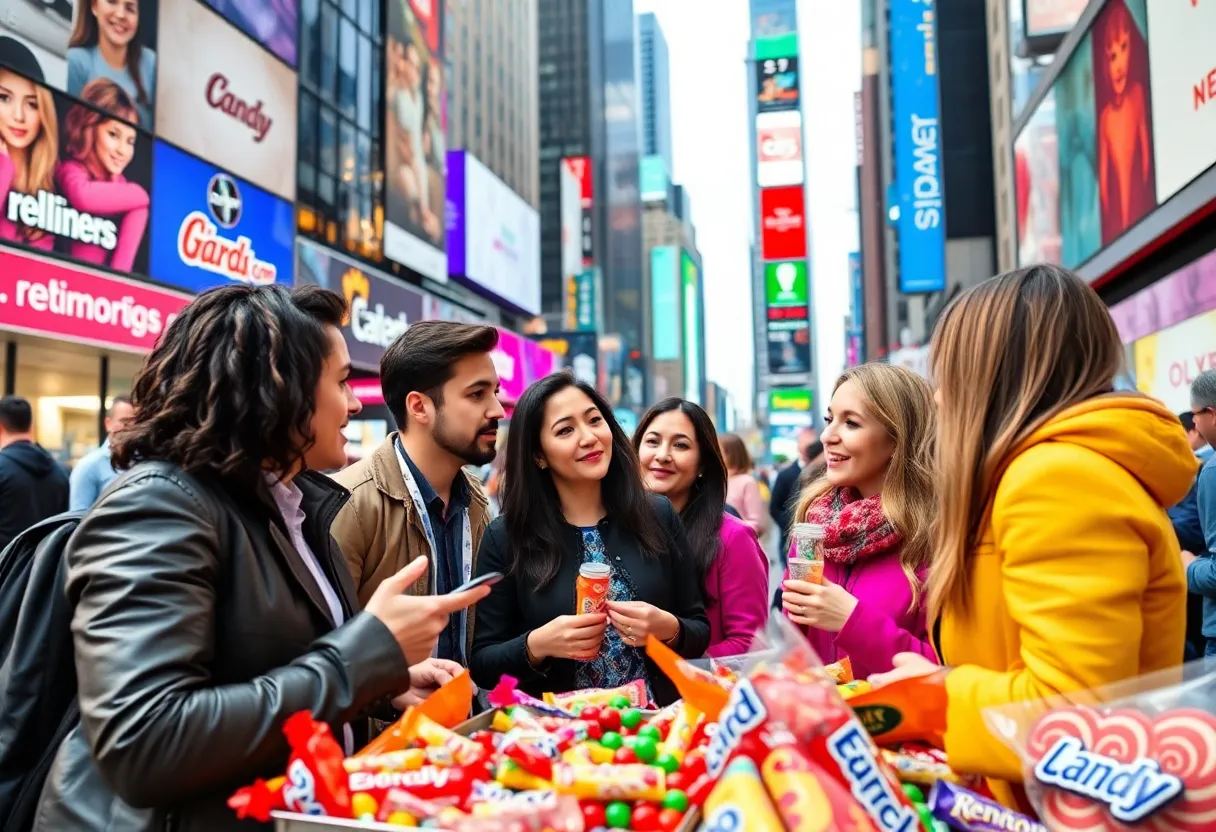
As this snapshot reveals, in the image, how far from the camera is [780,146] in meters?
63.8

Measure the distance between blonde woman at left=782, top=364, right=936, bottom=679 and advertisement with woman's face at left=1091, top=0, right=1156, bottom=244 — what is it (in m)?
8.96

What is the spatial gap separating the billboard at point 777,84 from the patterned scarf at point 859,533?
63.6 metres

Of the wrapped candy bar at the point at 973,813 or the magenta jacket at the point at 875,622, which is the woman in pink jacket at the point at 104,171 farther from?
the wrapped candy bar at the point at 973,813

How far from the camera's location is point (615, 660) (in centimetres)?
309

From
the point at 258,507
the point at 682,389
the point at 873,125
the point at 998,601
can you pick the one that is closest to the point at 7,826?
the point at 258,507

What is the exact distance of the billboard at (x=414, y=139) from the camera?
81.5 ft

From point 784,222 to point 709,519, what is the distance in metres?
49.5

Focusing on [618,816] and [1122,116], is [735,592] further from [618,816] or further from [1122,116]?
[1122,116]

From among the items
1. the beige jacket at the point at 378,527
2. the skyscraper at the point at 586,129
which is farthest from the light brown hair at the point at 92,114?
the skyscraper at the point at 586,129

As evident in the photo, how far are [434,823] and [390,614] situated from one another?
1.42 ft

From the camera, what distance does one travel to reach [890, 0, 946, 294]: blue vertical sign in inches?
908

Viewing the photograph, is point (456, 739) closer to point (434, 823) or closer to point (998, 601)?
point (434, 823)

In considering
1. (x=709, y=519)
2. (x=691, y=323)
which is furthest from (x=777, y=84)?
(x=691, y=323)

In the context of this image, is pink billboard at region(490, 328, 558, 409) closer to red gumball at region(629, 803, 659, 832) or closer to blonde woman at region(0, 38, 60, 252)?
blonde woman at region(0, 38, 60, 252)
